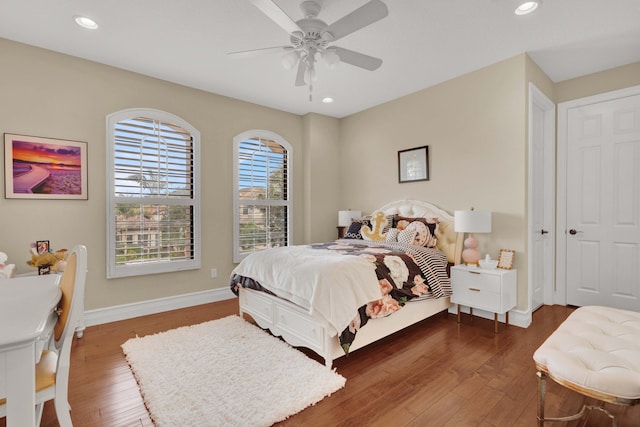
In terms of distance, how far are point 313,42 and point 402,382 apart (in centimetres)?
263

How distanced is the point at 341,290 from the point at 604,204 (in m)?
3.42

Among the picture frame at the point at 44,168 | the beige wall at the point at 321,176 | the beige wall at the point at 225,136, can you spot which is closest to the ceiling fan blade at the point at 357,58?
the beige wall at the point at 225,136

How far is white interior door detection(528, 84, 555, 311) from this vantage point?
3676 millimetres

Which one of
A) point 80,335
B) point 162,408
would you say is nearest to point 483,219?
point 162,408

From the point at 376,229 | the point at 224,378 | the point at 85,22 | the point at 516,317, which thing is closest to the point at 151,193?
the point at 85,22

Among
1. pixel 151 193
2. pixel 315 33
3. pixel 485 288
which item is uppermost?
pixel 315 33

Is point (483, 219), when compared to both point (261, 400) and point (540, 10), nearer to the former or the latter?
point (540, 10)

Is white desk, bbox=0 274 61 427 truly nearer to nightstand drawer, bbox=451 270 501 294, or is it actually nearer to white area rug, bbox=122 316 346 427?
white area rug, bbox=122 316 346 427

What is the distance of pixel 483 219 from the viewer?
3.20 metres

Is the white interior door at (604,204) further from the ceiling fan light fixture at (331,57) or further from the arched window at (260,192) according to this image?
the arched window at (260,192)

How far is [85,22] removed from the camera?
2.62m

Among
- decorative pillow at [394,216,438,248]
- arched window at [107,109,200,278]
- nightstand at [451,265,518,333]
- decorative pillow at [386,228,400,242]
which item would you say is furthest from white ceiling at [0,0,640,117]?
nightstand at [451,265,518,333]

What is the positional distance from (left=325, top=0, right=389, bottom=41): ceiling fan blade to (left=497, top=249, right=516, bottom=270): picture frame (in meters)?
2.62

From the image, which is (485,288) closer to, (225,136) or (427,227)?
(427,227)
